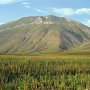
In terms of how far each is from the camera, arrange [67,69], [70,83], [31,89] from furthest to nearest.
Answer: [67,69]
[70,83]
[31,89]

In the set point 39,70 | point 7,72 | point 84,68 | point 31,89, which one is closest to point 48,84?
point 31,89

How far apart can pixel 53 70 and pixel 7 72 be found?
9.04m

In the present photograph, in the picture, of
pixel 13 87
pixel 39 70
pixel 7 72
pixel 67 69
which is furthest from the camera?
pixel 67 69

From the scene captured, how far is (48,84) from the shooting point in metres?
30.2

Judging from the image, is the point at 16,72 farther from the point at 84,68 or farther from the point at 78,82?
the point at 84,68

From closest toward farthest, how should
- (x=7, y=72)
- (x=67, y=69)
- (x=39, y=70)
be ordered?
(x=7, y=72), (x=39, y=70), (x=67, y=69)

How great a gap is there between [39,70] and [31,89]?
1889cm

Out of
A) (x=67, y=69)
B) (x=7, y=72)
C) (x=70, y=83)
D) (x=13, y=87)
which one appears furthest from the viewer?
(x=67, y=69)

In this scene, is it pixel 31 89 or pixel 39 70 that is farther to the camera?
pixel 39 70

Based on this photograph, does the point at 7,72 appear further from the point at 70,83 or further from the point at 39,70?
the point at 70,83

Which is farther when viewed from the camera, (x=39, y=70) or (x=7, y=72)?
(x=39, y=70)

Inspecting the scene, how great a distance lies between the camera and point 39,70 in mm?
45219

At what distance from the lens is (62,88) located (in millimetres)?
27266

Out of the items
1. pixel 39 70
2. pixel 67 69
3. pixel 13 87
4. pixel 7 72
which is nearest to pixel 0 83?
pixel 13 87
